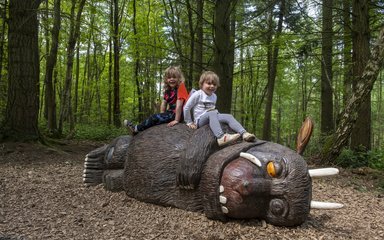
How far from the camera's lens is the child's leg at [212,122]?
4.11 m

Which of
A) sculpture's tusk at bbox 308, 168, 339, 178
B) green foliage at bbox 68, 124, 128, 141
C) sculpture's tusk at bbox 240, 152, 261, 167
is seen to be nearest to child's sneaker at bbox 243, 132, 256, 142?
sculpture's tusk at bbox 240, 152, 261, 167

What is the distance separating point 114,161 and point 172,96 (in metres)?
1.31

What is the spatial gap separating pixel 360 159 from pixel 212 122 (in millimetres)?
5750

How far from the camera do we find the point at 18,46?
8.10 metres

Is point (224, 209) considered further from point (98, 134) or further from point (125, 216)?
point (98, 134)

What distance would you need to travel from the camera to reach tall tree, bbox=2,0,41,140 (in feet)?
26.5

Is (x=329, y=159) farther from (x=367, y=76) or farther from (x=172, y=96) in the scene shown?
(x=172, y=96)

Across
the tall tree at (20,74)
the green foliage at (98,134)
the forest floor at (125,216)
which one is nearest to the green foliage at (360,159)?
the forest floor at (125,216)

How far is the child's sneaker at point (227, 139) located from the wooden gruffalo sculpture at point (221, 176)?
0.25 feet

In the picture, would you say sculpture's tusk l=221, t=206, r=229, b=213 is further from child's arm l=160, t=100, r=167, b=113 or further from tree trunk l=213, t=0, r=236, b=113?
tree trunk l=213, t=0, r=236, b=113

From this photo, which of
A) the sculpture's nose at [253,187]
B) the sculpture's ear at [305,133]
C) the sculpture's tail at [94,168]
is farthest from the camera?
the sculpture's tail at [94,168]

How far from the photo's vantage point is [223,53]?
22.8 ft

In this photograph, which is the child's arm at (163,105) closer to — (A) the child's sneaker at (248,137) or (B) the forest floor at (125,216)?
(B) the forest floor at (125,216)

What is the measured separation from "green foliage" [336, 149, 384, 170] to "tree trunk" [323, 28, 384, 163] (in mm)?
379
